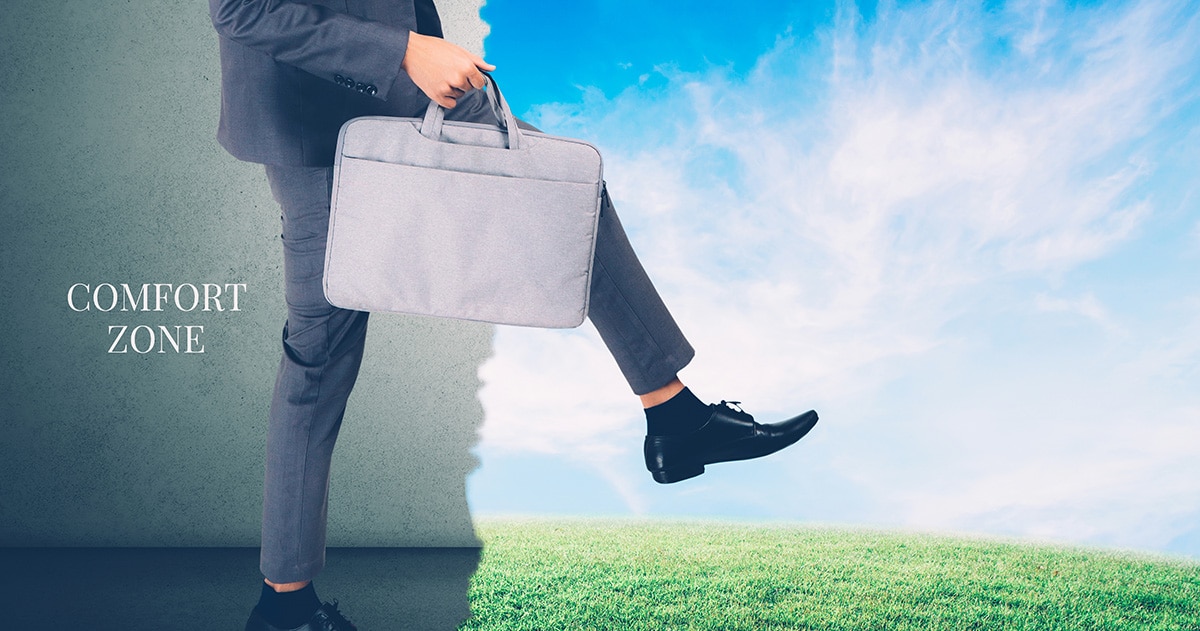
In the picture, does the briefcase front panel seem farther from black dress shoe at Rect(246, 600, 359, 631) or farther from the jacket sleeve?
black dress shoe at Rect(246, 600, 359, 631)

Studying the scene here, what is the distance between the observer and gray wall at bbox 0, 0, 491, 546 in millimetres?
2814

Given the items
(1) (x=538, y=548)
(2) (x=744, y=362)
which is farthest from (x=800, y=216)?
(1) (x=538, y=548)

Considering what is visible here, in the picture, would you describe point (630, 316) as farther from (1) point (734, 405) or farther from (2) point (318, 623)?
(2) point (318, 623)

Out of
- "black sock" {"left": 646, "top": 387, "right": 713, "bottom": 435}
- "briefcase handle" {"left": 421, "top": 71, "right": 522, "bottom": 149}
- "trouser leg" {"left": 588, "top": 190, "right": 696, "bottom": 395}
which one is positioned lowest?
"black sock" {"left": 646, "top": 387, "right": 713, "bottom": 435}

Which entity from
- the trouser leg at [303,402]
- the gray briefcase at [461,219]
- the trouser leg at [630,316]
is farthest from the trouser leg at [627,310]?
the trouser leg at [303,402]

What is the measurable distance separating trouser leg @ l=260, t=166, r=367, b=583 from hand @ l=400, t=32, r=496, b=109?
1.07 ft

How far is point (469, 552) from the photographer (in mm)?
→ 2830

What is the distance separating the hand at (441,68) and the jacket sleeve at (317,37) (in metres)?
0.02

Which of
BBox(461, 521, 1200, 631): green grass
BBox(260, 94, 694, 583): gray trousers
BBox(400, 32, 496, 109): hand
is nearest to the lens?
BBox(400, 32, 496, 109): hand

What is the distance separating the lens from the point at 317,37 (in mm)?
1185

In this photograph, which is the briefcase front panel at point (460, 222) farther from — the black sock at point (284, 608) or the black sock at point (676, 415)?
the black sock at point (284, 608)

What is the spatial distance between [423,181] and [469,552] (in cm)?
190

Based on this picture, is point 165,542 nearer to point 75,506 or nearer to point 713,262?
point 75,506

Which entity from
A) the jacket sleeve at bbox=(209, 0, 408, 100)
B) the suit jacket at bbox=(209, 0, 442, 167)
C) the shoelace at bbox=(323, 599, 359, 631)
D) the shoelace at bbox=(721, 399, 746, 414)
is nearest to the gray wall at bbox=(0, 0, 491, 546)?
the shoelace at bbox=(323, 599, 359, 631)
